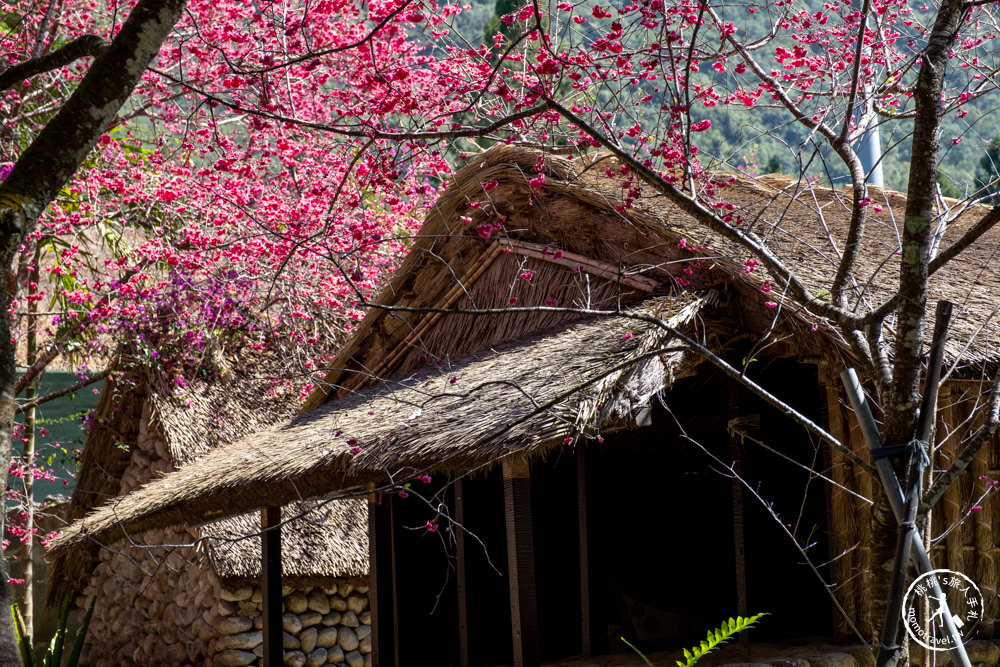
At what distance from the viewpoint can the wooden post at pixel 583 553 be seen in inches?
231

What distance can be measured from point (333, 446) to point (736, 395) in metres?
2.07

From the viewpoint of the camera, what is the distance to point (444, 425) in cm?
444

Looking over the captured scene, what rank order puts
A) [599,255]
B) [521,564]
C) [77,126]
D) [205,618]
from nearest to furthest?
[77,126], [521,564], [599,255], [205,618]

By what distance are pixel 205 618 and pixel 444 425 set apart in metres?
4.21

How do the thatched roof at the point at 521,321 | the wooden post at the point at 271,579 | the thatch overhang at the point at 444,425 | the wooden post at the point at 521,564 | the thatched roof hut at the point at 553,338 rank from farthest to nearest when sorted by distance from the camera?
the wooden post at the point at 271,579 < the wooden post at the point at 521,564 < the thatched roof at the point at 521,321 < the thatched roof hut at the point at 553,338 < the thatch overhang at the point at 444,425

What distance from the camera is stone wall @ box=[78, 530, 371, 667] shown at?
752cm

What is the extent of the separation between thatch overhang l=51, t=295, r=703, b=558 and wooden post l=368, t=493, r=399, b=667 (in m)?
0.66

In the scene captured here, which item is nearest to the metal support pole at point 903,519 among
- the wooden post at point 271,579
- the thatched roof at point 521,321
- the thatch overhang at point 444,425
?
the thatched roof at point 521,321

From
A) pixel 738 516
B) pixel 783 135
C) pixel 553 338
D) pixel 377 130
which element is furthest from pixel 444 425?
pixel 783 135

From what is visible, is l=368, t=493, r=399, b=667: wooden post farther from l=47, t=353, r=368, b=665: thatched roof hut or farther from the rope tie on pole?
the rope tie on pole

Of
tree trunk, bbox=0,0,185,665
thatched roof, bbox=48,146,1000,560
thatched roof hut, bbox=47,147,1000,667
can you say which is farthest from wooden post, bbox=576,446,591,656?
tree trunk, bbox=0,0,185,665

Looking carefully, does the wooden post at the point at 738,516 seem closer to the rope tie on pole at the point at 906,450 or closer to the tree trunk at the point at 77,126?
the rope tie on pole at the point at 906,450

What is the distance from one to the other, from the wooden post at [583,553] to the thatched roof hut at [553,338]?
15 cm

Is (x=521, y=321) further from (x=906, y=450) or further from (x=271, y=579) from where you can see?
(x=906, y=450)
